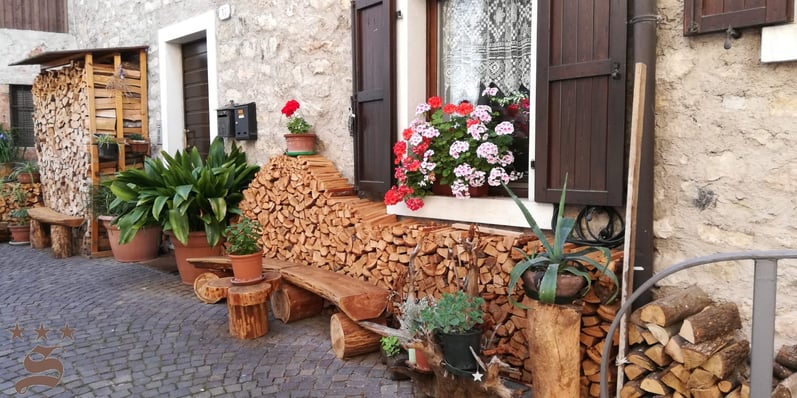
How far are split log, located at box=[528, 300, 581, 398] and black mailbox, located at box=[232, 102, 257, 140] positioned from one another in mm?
4120

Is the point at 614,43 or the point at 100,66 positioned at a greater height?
the point at 100,66

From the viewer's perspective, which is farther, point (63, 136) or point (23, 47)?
point (23, 47)

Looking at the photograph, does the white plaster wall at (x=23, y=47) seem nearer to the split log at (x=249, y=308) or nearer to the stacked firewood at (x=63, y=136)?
the stacked firewood at (x=63, y=136)

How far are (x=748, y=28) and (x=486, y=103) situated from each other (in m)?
1.67

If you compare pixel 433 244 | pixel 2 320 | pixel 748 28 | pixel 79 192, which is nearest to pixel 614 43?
pixel 748 28

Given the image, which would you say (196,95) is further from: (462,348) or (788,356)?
(788,356)

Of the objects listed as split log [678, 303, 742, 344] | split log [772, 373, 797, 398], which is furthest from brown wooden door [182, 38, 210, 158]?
split log [772, 373, 797, 398]

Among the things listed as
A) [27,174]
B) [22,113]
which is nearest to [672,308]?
[27,174]

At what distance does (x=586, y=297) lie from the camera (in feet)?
9.03

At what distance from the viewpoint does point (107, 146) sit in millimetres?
7133

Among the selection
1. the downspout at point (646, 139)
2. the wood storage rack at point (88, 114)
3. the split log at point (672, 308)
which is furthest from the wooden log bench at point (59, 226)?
the split log at point (672, 308)

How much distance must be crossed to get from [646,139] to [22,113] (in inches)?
432

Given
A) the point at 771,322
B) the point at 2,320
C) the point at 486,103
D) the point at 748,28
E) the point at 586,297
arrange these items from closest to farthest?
the point at 771,322, the point at 748,28, the point at 586,297, the point at 486,103, the point at 2,320

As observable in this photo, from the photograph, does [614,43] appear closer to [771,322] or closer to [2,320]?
[771,322]
